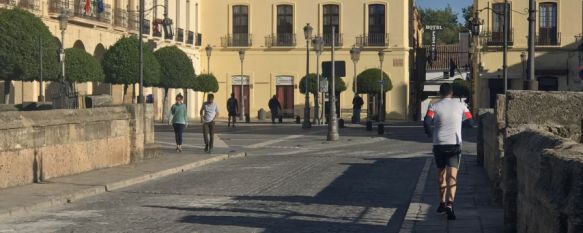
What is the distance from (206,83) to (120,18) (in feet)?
29.4

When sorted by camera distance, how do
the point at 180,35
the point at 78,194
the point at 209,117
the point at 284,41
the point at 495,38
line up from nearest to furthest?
the point at 78,194, the point at 209,117, the point at 495,38, the point at 180,35, the point at 284,41

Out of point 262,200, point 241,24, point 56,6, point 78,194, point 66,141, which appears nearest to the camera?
point 262,200

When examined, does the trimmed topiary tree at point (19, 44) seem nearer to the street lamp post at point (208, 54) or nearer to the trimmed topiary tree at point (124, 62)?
the trimmed topiary tree at point (124, 62)

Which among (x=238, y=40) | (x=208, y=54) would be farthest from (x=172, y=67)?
(x=238, y=40)

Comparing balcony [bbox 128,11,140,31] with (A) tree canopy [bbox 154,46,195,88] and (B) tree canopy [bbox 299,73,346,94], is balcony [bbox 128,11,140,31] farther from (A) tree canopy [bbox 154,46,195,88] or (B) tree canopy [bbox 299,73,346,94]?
(B) tree canopy [bbox 299,73,346,94]

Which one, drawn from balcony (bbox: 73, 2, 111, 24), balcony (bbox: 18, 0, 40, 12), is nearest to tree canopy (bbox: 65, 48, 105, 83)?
balcony (bbox: 18, 0, 40, 12)

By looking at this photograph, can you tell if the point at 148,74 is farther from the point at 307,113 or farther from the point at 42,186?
the point at 42,186

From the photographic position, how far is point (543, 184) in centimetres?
756

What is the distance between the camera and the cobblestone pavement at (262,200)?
12.3 meters

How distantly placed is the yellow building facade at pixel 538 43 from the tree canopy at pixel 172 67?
1713cm

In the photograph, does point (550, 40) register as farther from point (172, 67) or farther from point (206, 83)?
point (172, 67)

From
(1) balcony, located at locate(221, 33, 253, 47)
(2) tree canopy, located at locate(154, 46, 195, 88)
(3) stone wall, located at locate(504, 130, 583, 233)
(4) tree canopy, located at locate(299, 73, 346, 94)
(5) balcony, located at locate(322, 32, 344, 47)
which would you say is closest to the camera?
(3) stone wall, located at locate(504, 130, 583, 233)

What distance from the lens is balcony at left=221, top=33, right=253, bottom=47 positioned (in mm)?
70562

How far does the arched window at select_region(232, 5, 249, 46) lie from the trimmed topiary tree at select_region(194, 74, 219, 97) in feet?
18.4
